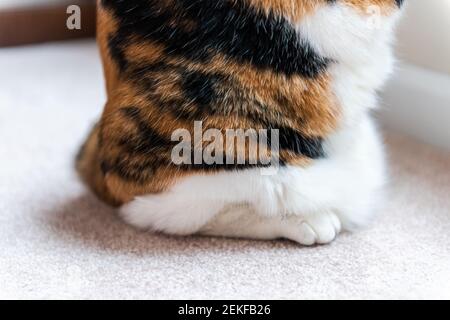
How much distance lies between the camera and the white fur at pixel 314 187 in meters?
0.91

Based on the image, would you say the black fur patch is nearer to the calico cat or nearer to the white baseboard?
the calico cat

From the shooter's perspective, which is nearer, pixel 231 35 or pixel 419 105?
pixel 231 35

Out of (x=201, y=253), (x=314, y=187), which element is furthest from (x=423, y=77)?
(x=201, y=253)

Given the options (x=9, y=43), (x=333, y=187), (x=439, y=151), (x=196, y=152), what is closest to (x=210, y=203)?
(x=196, y=152)

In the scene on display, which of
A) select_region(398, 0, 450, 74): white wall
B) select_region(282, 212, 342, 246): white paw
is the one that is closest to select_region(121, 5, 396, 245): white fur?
select_region(282, 212, 342, 246): white paw

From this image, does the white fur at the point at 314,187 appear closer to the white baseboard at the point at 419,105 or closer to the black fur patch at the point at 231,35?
the black fur patch at the point at 231,35

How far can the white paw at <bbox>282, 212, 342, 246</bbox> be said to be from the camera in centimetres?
97

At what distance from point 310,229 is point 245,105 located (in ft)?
0.70

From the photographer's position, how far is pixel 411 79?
1.38 m

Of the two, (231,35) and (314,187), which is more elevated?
(231,35)

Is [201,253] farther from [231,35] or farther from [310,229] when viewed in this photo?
[231,35]

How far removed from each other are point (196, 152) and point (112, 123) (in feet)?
0.51

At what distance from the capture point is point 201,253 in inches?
38.3

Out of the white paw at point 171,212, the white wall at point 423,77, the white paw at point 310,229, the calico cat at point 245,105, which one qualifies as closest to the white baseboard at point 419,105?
the white wall at point 423,77
